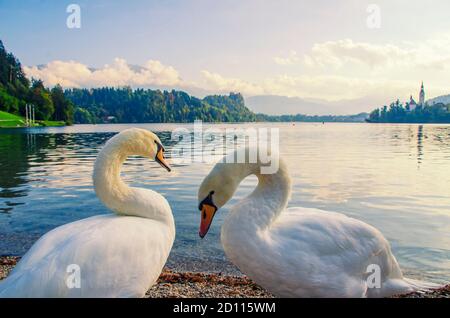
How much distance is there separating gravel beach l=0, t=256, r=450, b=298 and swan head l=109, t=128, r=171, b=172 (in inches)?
93.9

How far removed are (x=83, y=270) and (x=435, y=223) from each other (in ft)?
38.8

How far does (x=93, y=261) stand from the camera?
14.1ft

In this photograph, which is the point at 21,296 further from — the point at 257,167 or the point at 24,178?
the point at 24,178

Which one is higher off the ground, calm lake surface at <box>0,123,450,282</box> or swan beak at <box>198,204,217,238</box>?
swan beak at <box>198,204,217,238</box>

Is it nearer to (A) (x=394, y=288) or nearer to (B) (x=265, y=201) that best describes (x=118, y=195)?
(B) (x=265, y=201)

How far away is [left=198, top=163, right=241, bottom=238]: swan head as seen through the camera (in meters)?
4.61

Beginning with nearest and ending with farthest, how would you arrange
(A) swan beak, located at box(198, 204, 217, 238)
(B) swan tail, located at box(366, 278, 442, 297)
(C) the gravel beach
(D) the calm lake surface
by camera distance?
(A) swan beak, located at box(198, 204, 217, 238) < (B) swan tail, located at box(366, 278, 442, 297) < (C) the gravel beach < (D) the calm lake surface

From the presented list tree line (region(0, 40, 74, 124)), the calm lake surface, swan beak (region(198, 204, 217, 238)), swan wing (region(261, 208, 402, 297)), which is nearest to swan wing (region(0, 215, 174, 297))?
swan beak (region(198, 204, 217, 238))

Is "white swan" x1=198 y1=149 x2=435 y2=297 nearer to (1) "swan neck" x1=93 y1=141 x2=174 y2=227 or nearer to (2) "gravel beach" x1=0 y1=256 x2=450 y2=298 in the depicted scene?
(1) "swan neck" x1=93 y1=141 x2=174 y2=227

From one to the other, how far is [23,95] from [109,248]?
469 ft

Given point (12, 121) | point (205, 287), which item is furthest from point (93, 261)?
point (12, 121)

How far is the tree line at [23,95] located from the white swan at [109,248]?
130647 millimetres
